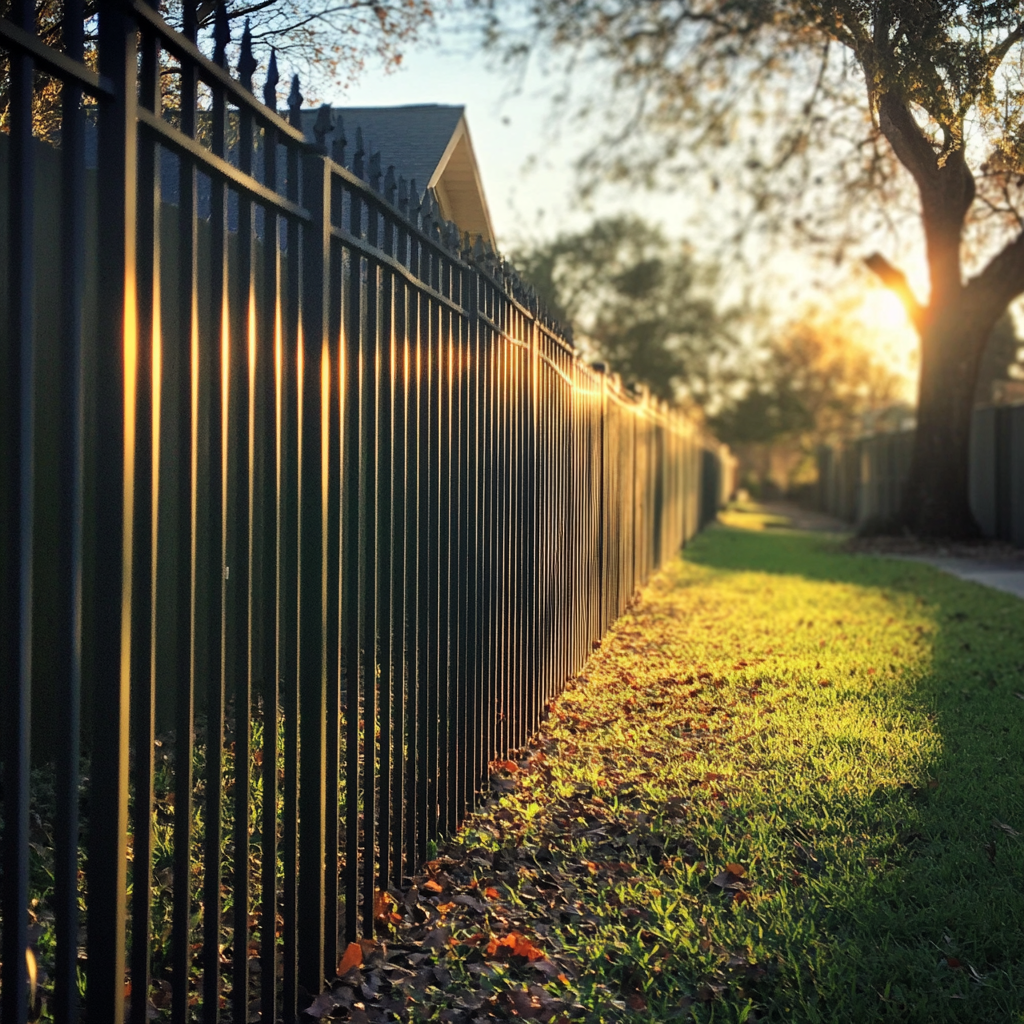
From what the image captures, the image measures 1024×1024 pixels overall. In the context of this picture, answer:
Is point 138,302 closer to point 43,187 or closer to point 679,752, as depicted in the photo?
point 43,187

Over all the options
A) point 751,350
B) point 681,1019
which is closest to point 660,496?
point 681,1019

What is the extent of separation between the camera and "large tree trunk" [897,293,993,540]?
1969 centimetres

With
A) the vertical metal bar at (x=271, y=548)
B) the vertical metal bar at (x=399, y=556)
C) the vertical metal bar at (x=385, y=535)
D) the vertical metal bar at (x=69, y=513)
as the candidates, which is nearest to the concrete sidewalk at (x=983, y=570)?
the vertical metal bar at (x=399, y=556)

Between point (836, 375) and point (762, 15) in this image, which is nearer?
point (762, 15)

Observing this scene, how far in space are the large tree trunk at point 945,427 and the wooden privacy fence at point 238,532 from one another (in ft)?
52.1

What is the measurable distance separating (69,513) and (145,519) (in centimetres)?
25

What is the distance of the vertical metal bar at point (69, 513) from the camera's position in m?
1.92

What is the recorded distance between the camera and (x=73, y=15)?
1.91 metres

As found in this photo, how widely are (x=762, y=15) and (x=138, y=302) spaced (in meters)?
10.6

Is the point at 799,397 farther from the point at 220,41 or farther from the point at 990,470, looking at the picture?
the point at 220,41

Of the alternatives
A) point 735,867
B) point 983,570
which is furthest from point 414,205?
point 983,570

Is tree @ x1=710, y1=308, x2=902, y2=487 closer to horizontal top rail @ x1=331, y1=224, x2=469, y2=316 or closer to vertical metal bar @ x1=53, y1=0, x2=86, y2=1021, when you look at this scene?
horizontal top rail @ x1=331, y1=224, x2=469, y2=316

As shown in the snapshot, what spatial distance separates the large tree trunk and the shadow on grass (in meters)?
13.2

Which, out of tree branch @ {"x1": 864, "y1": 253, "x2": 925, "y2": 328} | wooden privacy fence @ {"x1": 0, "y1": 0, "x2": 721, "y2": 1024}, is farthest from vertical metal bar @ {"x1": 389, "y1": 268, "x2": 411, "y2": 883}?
tree branch @ {"x1": 864, "y1": 253, "x2": 925, "y2": 328}
